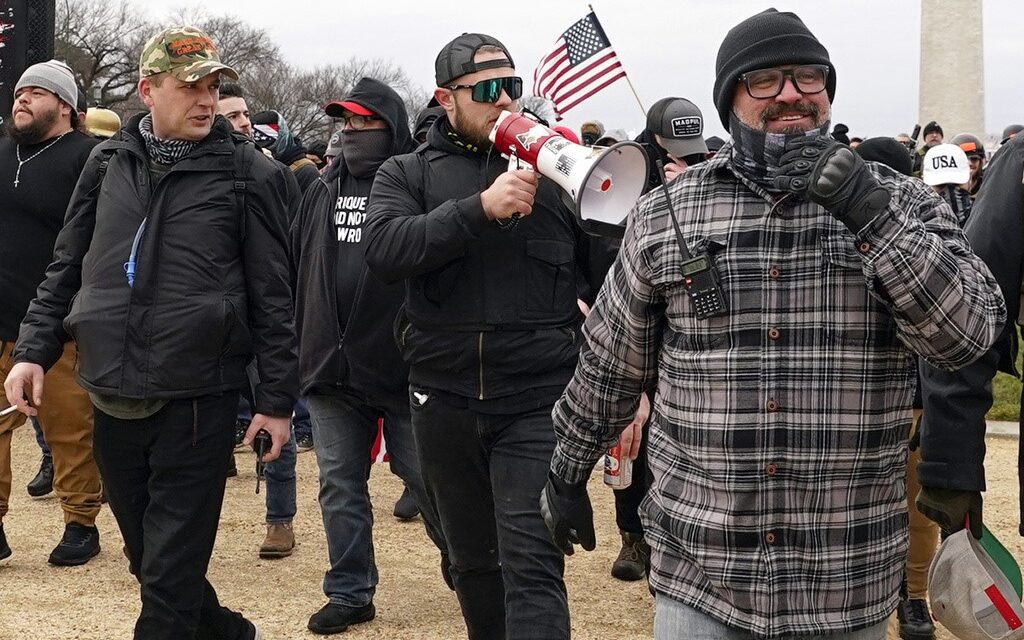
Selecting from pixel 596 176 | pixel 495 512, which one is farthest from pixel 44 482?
pixel 596 176

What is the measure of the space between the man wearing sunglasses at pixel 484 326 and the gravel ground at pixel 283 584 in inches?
55.8

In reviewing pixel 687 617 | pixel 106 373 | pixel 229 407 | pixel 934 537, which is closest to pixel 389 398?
pixel 229 407

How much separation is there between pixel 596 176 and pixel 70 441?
428cm

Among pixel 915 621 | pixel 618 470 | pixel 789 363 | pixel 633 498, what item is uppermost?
pixel 789 363

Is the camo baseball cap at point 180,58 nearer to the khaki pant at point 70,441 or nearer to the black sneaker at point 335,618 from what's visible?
the black sneaker at point 335,618

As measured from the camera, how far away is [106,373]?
441cm

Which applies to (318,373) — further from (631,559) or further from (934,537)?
(934,537)

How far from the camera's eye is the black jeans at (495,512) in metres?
4.20

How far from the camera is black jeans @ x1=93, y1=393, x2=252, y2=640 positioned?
14.6ft

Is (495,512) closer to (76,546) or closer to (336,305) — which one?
(336,305)

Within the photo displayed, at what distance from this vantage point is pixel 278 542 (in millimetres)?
7051

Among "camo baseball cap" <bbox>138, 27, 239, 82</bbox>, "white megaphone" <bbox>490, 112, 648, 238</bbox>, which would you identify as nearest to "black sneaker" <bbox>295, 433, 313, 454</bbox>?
"camo baseball cap" <bbox>138, 27, 239, 82</bbox>

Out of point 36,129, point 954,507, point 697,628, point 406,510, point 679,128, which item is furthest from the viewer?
point 406,510

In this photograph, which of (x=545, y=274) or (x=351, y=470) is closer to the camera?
(x=545, y=274)
